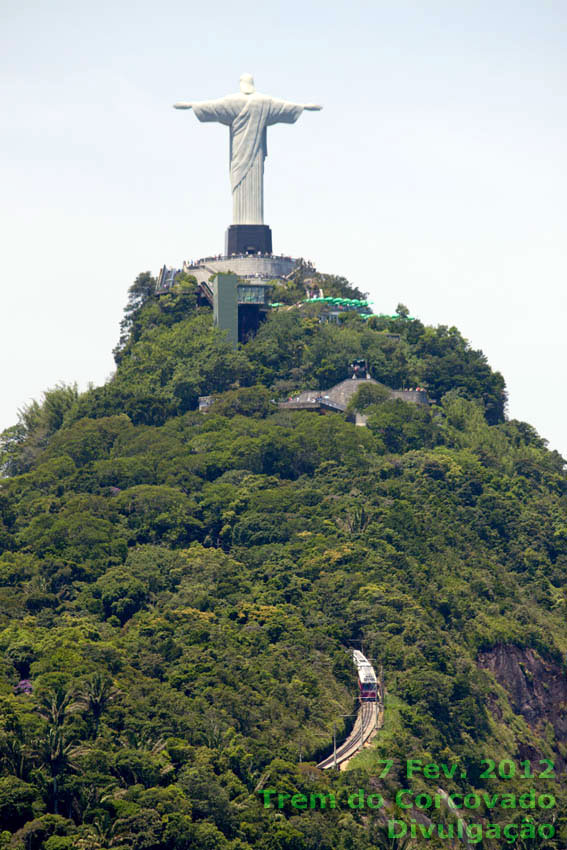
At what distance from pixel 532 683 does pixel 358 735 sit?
1345cm

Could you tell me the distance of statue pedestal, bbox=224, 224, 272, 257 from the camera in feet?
360

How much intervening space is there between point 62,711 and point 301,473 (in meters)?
28.6

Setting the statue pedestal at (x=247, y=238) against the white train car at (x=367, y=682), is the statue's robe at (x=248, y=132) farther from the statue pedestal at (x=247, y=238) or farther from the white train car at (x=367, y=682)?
the white train car at (x=367, y=682)

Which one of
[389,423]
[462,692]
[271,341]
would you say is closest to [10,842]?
[462,692]

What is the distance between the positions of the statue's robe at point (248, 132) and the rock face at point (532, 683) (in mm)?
35576

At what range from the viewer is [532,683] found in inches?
3280

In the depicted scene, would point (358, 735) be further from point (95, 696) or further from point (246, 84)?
point (246, 84)

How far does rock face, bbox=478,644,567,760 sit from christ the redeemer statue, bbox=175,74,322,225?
3547 cm

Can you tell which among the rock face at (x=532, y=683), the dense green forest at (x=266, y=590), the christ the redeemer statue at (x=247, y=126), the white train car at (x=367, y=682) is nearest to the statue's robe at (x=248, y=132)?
the christ the redeemer statue at (x=247, y=126)

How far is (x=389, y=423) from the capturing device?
95.9 meters

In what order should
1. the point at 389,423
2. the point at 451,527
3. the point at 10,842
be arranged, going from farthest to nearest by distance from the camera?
the point at 389,423 → the point at 451,527 → the point at 10,842

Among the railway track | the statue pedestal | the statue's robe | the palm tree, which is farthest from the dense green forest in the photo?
the statue's robe

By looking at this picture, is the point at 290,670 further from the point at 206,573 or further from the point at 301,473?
the point at 301,473

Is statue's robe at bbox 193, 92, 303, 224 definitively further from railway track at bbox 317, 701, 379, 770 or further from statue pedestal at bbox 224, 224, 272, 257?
railway track at bbox 317, 701, 379, 770
